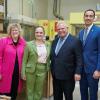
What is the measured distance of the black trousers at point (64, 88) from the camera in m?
3.01

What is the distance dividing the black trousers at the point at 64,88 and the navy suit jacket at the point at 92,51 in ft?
0.94

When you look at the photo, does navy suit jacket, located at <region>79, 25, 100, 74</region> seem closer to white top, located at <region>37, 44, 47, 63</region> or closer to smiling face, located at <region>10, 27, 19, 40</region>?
white top, located at <region>37, 44, 47, 63</region>

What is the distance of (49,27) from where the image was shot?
6988 mm

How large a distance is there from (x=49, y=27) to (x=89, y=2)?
2.13 metres

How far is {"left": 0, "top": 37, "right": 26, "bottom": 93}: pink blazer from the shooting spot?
10.6 feet

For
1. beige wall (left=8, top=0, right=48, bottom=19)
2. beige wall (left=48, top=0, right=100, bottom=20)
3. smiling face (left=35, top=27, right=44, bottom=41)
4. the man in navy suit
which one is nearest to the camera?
the man in navy suit

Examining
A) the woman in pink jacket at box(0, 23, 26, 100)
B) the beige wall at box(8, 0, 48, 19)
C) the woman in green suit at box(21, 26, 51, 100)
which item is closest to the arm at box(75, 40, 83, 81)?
the woman in green suit at box(21, 26, 51, 100)

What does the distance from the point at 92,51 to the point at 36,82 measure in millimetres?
943

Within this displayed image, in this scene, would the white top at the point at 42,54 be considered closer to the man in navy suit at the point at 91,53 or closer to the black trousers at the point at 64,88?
the black trousers at the point at 64,88

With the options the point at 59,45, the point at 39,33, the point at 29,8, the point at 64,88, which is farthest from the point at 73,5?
the point at 64,88

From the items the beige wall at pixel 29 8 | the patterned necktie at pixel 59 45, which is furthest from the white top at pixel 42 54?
the beige wall at pixel 29 8

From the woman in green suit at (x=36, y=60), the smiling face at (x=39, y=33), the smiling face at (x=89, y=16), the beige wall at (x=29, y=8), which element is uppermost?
the beige wall at (x=29, y=8)

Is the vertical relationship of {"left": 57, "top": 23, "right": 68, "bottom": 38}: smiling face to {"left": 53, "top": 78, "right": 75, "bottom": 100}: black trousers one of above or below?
above

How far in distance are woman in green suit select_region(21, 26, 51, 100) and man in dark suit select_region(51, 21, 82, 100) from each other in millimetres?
182
